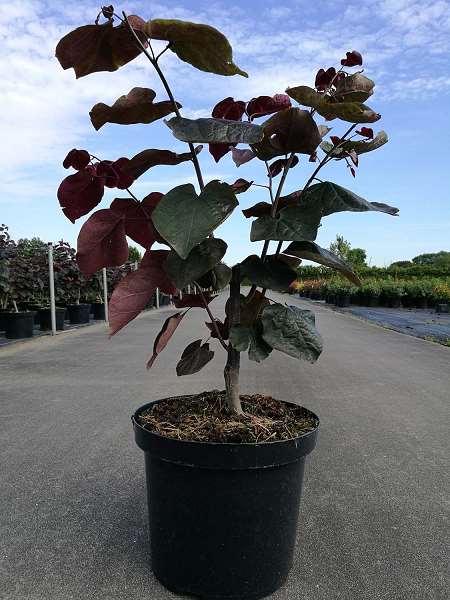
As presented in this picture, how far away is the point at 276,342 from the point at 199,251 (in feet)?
1.05

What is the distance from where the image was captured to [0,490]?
2.37 metres

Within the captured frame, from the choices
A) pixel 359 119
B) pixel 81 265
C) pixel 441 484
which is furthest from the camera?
pixel 441 484

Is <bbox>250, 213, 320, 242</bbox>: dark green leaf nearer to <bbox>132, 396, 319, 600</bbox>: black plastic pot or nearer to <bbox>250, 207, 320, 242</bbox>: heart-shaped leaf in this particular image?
<bbox>250, 207, 320, 242</bbox>: heart-shaped leaf

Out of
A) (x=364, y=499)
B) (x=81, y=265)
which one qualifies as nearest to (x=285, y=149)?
(x=81, y=265)

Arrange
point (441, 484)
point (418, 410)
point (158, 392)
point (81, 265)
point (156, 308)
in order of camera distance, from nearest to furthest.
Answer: point (81, 265) → point (441, 484) → point (418, 410) → point (158, 392) → point (156, 308)

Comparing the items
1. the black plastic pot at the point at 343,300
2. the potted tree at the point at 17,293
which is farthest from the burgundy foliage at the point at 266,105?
the black plastic pot at the point at 343,300

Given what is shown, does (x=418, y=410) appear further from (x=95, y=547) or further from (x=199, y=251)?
(x=199, y=251)

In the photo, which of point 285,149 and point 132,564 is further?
point 132,564

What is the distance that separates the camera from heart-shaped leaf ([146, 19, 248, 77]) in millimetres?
1324

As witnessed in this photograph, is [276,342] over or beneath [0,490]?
over

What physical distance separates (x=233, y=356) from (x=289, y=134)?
678 mm

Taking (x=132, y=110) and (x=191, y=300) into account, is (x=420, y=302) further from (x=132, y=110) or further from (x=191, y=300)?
(x=132, y=110)

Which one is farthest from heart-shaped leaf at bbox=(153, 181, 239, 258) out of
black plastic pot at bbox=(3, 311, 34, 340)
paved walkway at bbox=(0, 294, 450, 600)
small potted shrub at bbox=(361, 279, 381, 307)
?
small potted shrub at bbox=(361, 279, 381, 307)

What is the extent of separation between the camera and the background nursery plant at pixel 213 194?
134cm
